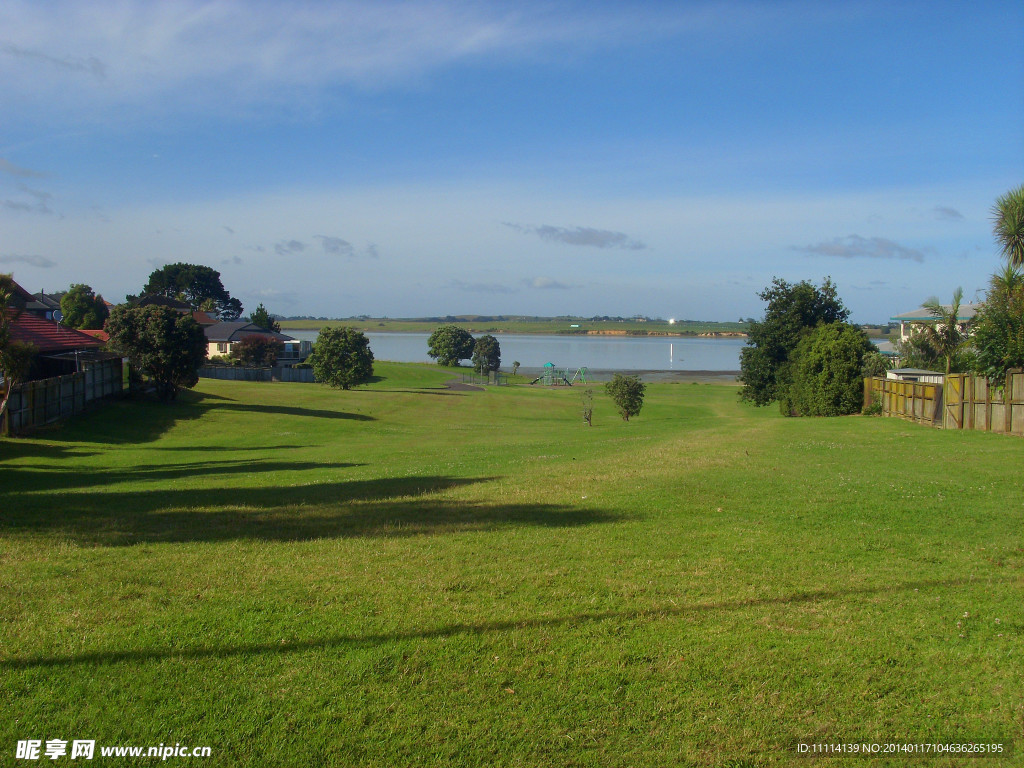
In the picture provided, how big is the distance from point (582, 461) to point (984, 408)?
511 inches

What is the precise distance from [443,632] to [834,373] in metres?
33.8

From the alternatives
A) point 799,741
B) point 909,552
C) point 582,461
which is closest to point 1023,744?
point 799,741

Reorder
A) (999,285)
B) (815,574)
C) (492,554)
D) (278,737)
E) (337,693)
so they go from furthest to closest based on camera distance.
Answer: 1. (999,285)
2. (492,554)
3. (815,574)
4. (337,693)
5. (278,737)

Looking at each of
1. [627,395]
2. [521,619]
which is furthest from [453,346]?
[521,619]

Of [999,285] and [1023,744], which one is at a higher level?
[999,285]

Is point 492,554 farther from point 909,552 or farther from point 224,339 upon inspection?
point 224,339

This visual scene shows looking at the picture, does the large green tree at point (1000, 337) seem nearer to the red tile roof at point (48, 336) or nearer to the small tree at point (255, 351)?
the red tile roof at point (48, 336)

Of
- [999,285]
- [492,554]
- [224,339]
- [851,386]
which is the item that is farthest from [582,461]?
[224,339]

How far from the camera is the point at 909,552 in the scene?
869 centimetres

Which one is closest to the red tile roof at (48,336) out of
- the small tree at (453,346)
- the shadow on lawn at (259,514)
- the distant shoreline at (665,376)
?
the shadow on lawn at (259,514)

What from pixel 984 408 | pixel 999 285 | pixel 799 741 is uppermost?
pixel 999 285

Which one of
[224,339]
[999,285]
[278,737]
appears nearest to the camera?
[278,737]

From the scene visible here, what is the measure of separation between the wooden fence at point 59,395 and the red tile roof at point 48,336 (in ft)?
5.48

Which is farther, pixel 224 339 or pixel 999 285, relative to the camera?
pixel 224 339
